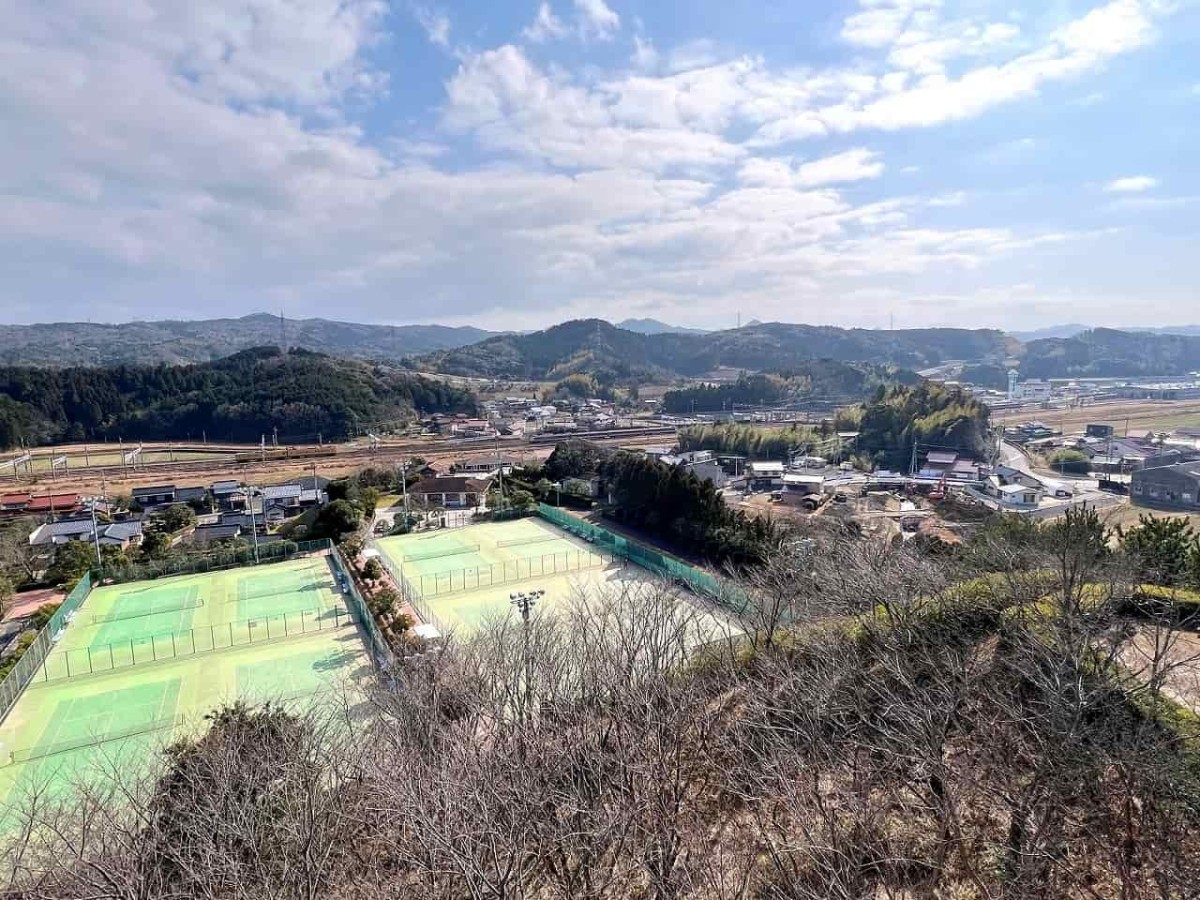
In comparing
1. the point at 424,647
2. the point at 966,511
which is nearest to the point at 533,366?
the point at 966,511

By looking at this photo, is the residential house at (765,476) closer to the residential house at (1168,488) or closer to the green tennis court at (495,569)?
the green tennis court at (495,569)

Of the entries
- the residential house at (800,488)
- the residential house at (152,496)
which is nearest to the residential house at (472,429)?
the residential house at (152,496)

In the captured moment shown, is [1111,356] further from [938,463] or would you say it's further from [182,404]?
[182,404]

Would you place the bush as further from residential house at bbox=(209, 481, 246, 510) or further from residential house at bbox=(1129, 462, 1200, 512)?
residential house at bbox=(209, 481, 246, 510)

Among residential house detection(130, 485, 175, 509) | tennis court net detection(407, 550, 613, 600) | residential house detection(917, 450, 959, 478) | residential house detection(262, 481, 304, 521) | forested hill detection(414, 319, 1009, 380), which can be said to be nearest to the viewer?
tennis court net detection(407, 550, 613, 600)

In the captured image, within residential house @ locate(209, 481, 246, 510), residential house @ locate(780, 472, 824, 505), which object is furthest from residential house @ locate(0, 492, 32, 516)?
residential house @ locate(780, 472, 824, 505)

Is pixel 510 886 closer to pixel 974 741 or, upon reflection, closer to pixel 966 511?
pixel 974 741
